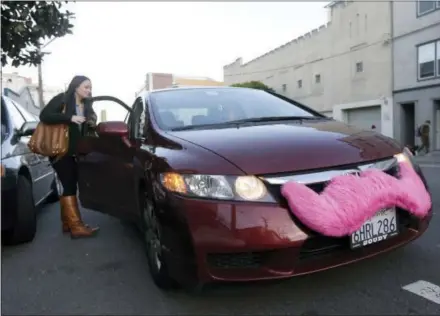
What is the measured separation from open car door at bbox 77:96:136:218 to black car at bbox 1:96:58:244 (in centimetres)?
53

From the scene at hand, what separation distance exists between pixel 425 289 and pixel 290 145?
47.0 inches

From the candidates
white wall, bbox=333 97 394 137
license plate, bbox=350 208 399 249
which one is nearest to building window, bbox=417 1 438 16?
white wall, bbox=333 97 394 137

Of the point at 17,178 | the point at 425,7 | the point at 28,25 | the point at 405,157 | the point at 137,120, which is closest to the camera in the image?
the point at 405,157

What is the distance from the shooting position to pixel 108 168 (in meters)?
3.98

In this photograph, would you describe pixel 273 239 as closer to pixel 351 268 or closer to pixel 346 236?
pixel 346 236

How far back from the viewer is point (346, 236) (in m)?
2.46

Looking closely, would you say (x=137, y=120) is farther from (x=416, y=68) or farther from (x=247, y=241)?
(x=416, y=68)

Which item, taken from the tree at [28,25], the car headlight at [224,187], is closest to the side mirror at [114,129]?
the car headlight at [224,187]

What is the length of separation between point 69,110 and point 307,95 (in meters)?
26.8

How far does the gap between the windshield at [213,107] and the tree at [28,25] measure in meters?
5.83

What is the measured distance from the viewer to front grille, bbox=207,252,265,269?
7.86 ft

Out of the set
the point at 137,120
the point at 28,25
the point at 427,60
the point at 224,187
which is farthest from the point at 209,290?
the point at 427,60

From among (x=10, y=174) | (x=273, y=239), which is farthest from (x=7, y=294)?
(x=273, y=239)

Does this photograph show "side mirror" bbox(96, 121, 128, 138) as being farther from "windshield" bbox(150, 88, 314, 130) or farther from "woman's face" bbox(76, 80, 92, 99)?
"woman's face" bbox(76, 80, 92, 99)
